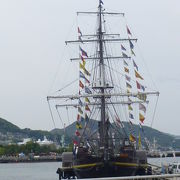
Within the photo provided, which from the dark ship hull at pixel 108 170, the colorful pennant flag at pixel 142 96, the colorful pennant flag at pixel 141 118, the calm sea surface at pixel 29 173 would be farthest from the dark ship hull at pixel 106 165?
the calm sea surface at pixel 29 173

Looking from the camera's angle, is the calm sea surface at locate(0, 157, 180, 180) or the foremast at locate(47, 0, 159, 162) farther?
the calm sea surface at locate(0, 157, 180, 180)

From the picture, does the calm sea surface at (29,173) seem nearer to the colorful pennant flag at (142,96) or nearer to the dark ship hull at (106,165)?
the colorful pennant flag at (142,96)

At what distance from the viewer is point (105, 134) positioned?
54.4m

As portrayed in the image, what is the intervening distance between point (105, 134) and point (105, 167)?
4817 mm

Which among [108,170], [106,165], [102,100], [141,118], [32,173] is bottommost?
[108,170]

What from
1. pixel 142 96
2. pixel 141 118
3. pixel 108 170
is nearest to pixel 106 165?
pixel 108 170

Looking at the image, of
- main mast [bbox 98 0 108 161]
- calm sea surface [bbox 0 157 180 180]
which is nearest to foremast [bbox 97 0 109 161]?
main mast [bbox 98 0 108 161]

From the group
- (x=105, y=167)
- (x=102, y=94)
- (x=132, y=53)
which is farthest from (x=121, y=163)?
(x=132, y=53)

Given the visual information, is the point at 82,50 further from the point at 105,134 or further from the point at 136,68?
the point at 105,134

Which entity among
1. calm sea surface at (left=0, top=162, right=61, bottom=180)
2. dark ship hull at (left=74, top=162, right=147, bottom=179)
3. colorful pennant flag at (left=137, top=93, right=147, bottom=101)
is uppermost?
colorful pennant flag at (left=137, top=93, right=147, bottom=101)

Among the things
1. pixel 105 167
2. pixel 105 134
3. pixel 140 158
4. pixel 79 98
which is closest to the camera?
pixel 105 167

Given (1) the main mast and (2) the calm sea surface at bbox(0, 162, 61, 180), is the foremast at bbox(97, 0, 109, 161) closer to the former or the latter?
(1) the main mast

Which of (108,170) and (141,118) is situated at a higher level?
(141,118)

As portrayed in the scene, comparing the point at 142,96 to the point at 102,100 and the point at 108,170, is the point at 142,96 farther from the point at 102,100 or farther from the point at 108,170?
the point at 108,170
